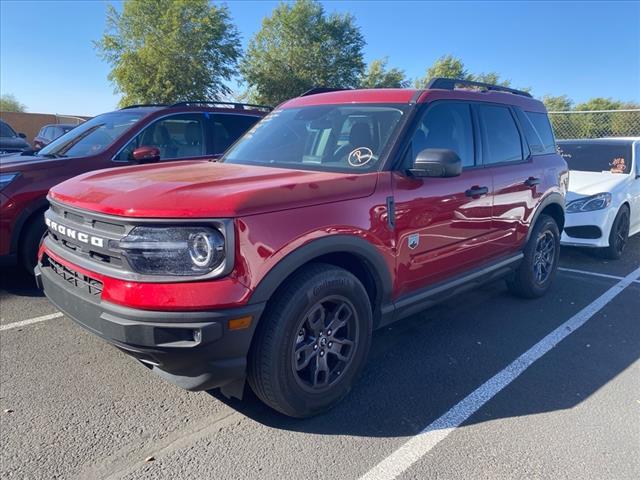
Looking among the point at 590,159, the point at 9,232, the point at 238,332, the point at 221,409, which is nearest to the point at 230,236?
the point at 238,332

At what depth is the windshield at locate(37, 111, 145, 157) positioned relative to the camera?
5230 millimetres

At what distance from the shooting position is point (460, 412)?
290cm

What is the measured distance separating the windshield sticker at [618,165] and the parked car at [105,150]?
5.19 meters

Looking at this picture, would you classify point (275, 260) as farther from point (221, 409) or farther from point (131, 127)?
point (131, 127)

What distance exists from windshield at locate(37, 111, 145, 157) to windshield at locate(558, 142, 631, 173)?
6.22 meters

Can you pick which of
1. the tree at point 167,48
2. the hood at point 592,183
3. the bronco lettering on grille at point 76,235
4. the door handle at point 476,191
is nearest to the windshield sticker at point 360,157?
the door handle at point 476,191

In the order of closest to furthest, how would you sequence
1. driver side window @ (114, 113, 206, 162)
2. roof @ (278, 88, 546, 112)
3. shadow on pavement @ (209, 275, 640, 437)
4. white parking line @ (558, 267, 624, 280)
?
shadow on pavement @ (209, 275, 640, 437) → roof @ (278, 88, 546, 112) → driver side window @ (114, 113, 206, 162) → white parking line @ (558, 267, 624, 280)

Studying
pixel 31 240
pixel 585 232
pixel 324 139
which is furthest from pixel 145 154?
pixel 585 232

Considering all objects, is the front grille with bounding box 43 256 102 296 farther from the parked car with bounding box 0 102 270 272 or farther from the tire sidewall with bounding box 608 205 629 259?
the tire sidewall with bounding box 608 205 629 259

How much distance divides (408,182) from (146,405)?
6.97 ft

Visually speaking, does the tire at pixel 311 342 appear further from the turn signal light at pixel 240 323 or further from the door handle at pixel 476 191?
the door handle at pixel 476 191

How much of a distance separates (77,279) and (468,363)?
2644mm

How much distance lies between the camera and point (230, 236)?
90.2 inches

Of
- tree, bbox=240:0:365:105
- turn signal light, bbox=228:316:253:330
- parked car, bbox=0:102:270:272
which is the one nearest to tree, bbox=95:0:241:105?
tree, bbox=240:0:365:105
